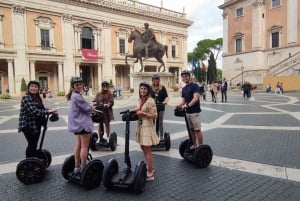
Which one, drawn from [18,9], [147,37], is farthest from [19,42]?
[147,37]

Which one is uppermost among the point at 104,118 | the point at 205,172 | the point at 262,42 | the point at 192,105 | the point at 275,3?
the point at 275,3

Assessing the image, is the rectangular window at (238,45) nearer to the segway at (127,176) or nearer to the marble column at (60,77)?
the marble column at (60,77)

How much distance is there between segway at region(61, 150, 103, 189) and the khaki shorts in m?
2.10

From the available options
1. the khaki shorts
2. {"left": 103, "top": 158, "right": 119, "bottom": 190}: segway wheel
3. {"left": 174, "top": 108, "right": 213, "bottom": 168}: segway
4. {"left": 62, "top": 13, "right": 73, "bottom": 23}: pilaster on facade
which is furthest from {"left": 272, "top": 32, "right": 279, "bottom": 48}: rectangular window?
{"left": 103, "top": 158, "right": 119, "bottom": 190}: segway wheel

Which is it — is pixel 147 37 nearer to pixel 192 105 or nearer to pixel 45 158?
pixel 192 105

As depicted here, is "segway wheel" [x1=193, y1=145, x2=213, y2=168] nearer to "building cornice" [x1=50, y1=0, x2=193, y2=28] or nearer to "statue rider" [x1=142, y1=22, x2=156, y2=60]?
"statue rider" [x1=142, y1=22, x2=156, y2=60]

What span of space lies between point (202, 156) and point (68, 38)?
35.6 meters

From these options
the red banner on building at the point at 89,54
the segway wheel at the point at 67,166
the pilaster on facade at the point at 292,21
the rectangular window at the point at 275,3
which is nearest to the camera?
the segway wheel at the point at 67,166

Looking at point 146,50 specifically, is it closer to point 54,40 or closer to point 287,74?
point 54,40

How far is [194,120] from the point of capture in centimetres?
542

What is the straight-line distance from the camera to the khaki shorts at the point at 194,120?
541 cm

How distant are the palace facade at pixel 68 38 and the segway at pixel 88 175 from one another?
104 feet

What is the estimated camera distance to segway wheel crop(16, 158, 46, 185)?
14.6ft

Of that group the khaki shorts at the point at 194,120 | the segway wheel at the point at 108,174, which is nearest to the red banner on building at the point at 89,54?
the khaki shorts at the point at 194,120
